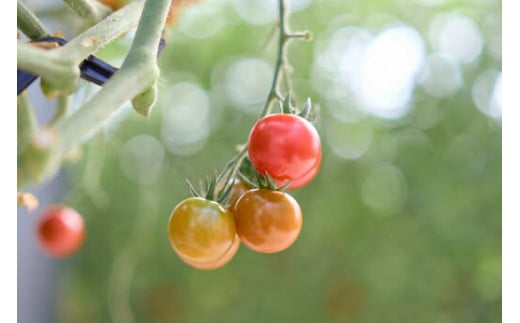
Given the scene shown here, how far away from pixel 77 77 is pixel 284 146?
176 mm

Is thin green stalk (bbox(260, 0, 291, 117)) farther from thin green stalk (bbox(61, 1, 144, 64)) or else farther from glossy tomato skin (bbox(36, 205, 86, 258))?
glossy tomato skin (bbox(36, 205, 86, 258))

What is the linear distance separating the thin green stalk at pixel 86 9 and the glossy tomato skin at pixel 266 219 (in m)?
0.17

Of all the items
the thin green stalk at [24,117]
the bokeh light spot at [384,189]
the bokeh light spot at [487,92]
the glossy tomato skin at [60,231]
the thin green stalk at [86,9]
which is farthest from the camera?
the bokeh light spot at [384,189]

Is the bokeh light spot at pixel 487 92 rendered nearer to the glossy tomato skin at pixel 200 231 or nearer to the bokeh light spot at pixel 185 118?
the bokeh light spot at pixel 185 118

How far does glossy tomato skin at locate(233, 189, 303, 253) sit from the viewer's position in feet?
1.39

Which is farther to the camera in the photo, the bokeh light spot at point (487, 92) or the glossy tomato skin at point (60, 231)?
the bokeh light spot at point (487, 92)

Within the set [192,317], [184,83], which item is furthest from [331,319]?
[184,83]

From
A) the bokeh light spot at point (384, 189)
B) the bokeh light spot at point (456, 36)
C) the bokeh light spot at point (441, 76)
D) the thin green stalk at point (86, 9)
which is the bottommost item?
the bokeh light spot at point (384, 189)

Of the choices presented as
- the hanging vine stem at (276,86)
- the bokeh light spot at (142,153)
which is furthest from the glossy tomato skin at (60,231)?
the bokeh light spot at (142,153)

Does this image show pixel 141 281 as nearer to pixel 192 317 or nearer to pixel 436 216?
pixel 192 317

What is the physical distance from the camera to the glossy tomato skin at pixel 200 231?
42cm

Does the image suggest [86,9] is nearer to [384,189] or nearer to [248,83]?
[248,83]

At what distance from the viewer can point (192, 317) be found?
2812 millimetres

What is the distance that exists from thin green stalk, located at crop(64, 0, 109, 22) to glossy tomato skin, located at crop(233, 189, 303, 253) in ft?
0.56
